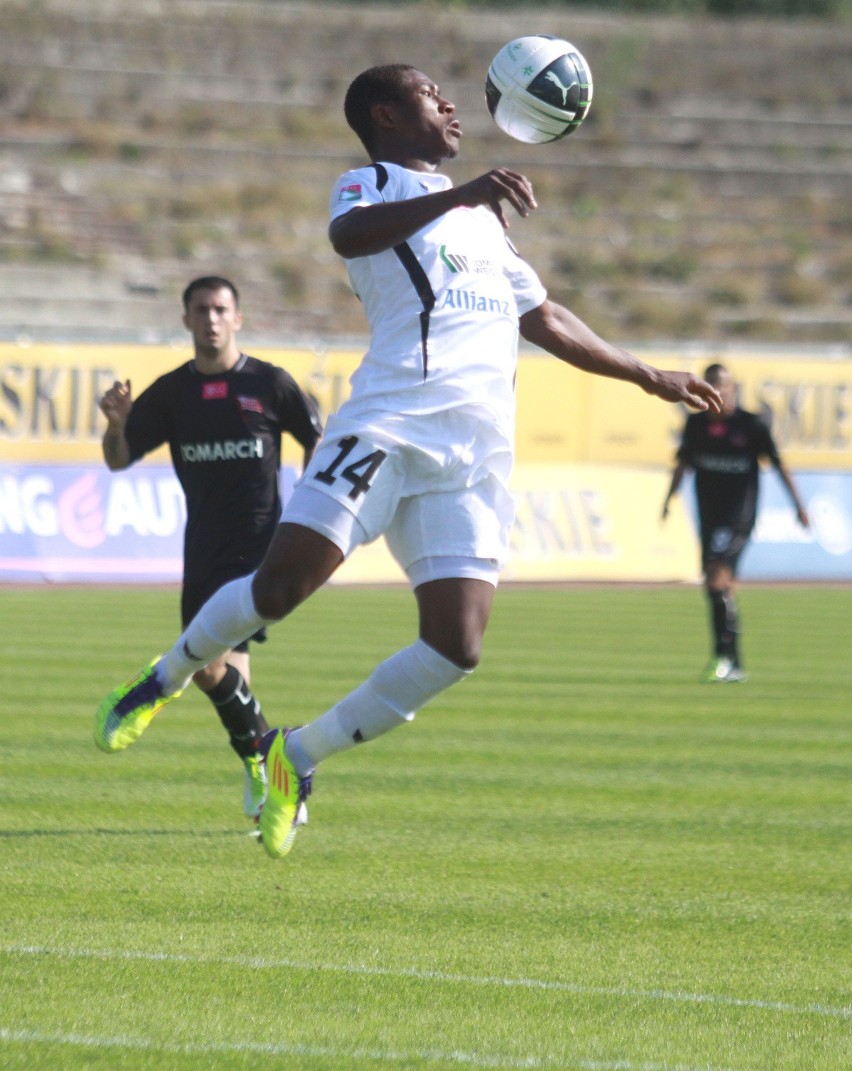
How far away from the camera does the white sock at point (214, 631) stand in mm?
5527

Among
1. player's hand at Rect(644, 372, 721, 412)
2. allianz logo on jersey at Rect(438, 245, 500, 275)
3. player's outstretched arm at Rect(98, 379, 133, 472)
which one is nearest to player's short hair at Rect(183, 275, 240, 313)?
player's outstretched arm at Rect(98, 379, 133, 472)

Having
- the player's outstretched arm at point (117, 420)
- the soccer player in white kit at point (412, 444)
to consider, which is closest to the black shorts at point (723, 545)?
the player's outstretched arm at point (117, 420)

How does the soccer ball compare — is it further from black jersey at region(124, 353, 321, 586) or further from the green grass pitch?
the green grass pitch

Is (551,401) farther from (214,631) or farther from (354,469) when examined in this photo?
(354,469)

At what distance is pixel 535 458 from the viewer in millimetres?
24250

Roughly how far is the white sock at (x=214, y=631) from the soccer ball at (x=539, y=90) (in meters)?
1.75

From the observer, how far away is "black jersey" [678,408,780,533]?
47.2 ft

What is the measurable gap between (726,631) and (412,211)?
886 cm

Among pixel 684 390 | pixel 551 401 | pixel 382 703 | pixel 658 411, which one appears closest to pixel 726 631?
pixel 684 390

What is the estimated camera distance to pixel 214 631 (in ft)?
18.7

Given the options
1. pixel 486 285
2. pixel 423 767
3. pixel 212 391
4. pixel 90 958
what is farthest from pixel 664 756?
pixel 90 958

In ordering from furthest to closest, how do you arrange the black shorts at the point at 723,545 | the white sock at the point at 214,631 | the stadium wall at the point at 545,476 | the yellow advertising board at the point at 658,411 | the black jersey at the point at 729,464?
the yellow advertising board at the point at 658,411 → the stadium wall at the point at 545,476 → the black jersey at the point at 729,464 → the black shorts at the point at 723,545 → the white sock at the point at 214,631

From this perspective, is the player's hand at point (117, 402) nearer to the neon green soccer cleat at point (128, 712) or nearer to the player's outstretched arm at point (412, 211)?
the neon green soccer cleat at point (128, 712)

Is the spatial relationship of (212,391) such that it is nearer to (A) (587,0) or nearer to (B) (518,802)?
(B) (518,802)
